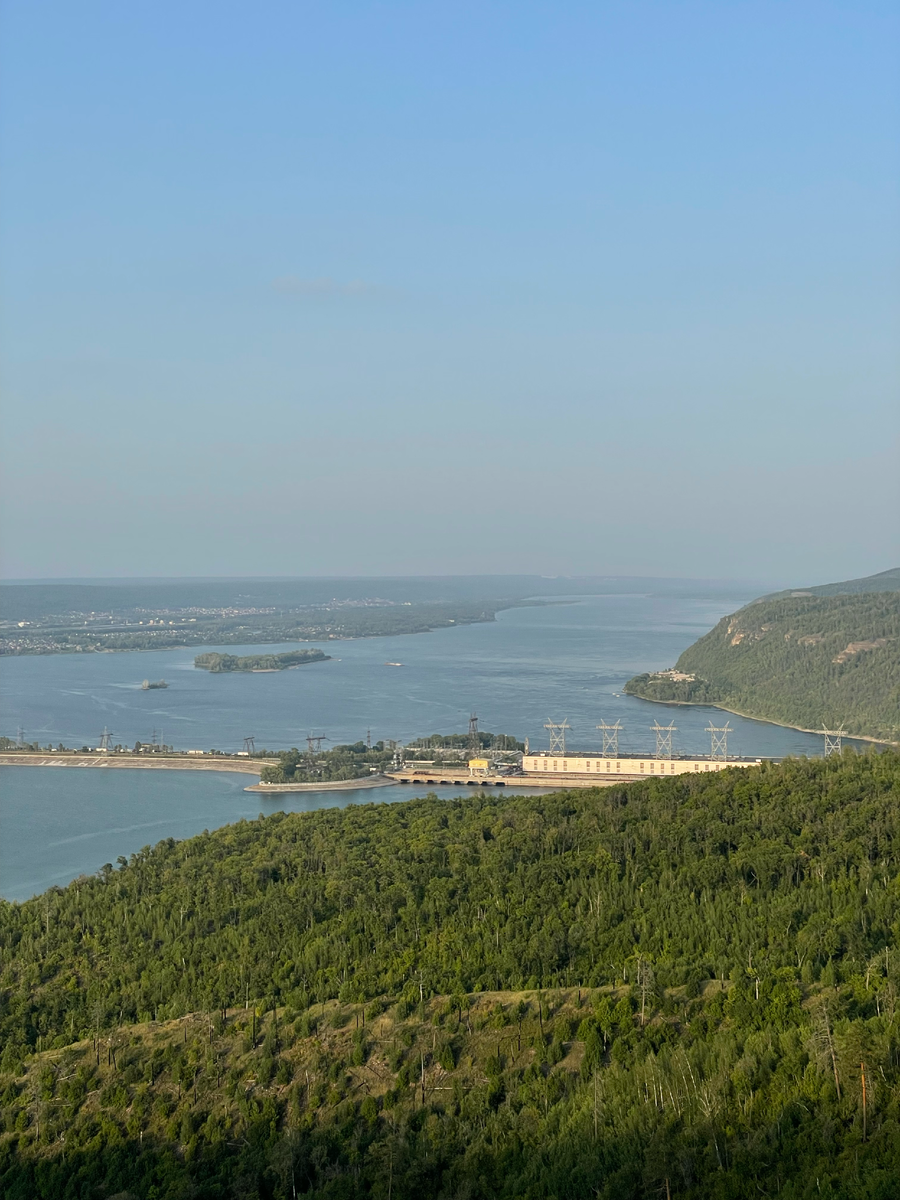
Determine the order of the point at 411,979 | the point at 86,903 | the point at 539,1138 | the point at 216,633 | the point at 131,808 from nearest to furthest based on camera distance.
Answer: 1. the point at 539,1138
2. the point at 411,979
3. the point at 86,903
4. the point at 131,808
5. the point at 216,633

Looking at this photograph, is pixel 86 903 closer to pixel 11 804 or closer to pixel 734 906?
pixel 734 906

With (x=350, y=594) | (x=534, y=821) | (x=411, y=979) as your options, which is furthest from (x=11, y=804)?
(x=350, y=594)

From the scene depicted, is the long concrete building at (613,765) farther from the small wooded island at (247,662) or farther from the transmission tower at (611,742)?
the small wooded island at (247,662)

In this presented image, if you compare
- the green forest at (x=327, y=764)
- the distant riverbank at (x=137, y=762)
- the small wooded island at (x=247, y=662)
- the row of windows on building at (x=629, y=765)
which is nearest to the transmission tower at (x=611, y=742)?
the row of windows on building at (x=629, y=765)

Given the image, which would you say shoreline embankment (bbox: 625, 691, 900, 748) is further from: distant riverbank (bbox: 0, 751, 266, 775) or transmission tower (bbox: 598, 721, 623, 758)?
distant riverbank (bbox: 0, 751, 266, 775)

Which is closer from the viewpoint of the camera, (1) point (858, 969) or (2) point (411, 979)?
(1) point (858, 969)

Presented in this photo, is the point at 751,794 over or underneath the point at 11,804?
over

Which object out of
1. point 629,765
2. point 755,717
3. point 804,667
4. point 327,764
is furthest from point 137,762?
point 804,667
